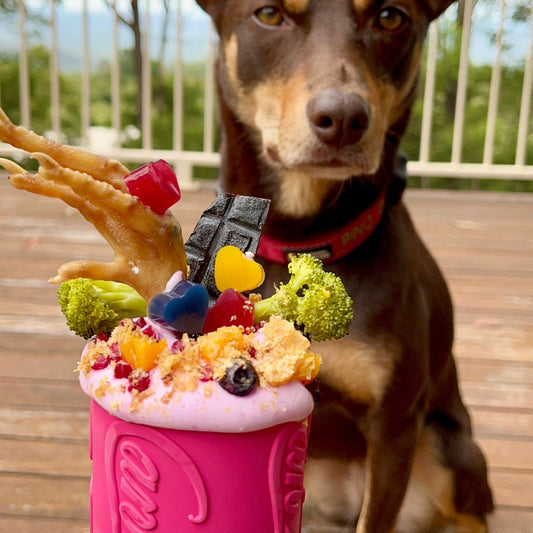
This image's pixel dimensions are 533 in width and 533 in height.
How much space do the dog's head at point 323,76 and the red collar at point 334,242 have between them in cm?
8

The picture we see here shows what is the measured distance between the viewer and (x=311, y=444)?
1444 mm

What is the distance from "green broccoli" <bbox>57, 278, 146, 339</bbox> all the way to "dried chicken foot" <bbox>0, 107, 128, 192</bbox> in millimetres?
125

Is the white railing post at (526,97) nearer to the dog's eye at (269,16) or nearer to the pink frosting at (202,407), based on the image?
the dog's eye at (269,16)

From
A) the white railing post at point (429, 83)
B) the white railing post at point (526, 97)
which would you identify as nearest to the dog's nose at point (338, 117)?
the white railing post at point (429, 83)

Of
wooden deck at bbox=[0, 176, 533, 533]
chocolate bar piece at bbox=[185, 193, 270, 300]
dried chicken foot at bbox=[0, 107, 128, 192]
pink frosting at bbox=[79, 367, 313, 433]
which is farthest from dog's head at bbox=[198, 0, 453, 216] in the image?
wooden deck at bbox=[0, 176, 533, 533]

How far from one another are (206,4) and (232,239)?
84 cm

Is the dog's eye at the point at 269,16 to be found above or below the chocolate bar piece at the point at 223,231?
above

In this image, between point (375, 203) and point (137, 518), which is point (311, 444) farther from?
point (137, 518)

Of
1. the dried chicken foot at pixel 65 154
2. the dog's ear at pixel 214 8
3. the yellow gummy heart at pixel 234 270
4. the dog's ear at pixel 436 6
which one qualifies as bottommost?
the yellow gummy heart at pixel 234 270

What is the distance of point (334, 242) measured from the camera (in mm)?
1400

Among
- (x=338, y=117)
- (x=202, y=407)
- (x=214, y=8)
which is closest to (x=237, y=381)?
(x=202, y=407)

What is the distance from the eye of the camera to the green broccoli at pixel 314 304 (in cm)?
88

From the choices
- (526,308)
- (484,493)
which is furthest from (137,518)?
(526,308)

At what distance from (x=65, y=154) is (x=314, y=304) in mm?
333
